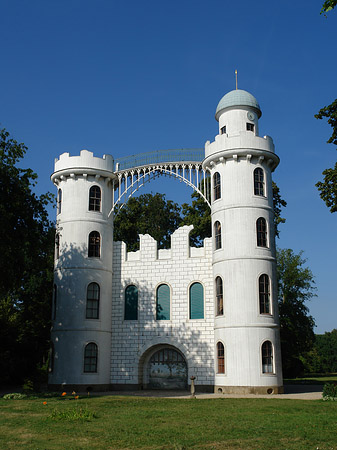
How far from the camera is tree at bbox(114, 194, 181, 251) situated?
45.1 m

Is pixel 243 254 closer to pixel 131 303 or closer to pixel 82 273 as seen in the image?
pixel 131 303

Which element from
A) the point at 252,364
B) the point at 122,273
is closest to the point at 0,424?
the point at 252,364

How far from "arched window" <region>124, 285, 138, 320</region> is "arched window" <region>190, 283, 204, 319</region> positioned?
3.60 meters

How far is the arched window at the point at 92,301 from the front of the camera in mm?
30125

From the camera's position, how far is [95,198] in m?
32.0

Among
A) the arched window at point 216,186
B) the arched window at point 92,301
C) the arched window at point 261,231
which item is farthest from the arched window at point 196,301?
the arched window at point 92,301

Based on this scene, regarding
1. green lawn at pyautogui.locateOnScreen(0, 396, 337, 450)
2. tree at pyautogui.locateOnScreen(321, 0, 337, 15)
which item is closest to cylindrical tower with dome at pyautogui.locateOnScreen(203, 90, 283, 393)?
green lawn at pyautogui.locateOnScreen(0, 396, 337, 450)

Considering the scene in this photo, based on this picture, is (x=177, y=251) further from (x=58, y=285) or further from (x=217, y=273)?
(x=58, y=285)

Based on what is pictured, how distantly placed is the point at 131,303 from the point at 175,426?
1711 centimetres

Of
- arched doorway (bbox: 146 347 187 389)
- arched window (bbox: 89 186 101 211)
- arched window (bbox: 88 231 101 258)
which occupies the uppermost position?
arched window (bbox: 89 186 101 211)

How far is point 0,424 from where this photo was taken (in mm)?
14758

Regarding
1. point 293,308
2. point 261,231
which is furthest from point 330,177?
point 293,308

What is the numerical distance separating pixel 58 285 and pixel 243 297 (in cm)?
1147

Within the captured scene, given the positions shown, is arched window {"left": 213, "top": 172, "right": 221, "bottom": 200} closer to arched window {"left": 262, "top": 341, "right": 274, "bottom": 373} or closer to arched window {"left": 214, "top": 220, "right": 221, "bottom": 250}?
arched window {"left": 214, "top": 220, "right": 221, "bottom": 250}
